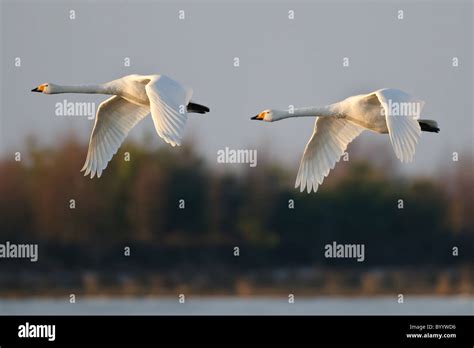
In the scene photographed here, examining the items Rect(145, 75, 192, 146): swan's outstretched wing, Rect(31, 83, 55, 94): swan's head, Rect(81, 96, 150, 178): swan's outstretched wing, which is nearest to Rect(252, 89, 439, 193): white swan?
Rect(81, 96, 150, 178): swan's outstretched wing

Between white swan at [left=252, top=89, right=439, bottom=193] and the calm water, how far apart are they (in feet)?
27.2

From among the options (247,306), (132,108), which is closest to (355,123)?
(132,108)

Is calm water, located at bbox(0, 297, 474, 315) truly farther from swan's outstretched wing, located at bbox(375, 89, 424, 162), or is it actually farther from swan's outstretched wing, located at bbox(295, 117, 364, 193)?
swan's outstretched wing, located at bbox(375, 89, 424, 162)

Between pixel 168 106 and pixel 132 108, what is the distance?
314cm

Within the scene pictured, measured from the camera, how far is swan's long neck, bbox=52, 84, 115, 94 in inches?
819

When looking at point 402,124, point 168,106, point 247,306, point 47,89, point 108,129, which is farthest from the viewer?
point 247,306

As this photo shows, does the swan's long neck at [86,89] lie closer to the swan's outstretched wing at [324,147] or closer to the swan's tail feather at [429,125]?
the swan's outstretched wing at [324,147]

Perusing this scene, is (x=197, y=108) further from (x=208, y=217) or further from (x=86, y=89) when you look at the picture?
(x=208, y=217)

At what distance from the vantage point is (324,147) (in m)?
20.9

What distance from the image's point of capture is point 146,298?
33219 mm

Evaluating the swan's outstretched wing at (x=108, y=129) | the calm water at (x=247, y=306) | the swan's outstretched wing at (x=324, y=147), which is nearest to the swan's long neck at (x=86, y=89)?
the swan's outstretched wing at (x=108, y=129)
